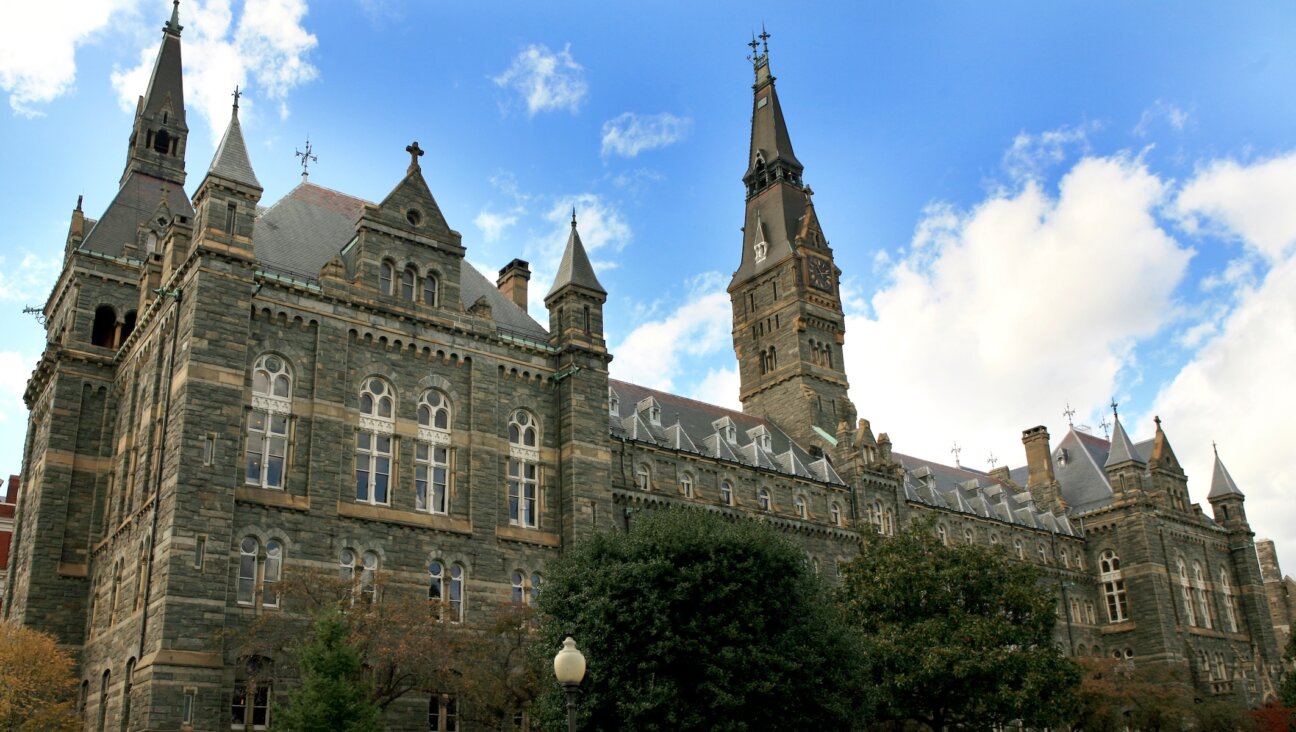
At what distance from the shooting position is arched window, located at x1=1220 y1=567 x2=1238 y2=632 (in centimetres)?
8788

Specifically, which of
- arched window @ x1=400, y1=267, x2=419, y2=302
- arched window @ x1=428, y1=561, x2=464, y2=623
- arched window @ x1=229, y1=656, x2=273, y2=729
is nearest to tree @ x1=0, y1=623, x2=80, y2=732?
arched window @ x1=229, y1=656, x2=273, y2=729

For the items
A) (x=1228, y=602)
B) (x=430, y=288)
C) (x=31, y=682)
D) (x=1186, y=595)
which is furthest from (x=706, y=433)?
(x=1228, y=602)

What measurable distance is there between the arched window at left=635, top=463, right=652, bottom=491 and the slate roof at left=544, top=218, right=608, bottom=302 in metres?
10.2

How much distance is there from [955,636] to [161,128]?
44.5 meters

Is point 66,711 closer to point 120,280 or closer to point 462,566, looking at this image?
point 462,566

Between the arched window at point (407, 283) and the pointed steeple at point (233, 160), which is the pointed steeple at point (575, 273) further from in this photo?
the pointed steeple at point (233, 160)

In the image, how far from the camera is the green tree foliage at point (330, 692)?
1227 inches

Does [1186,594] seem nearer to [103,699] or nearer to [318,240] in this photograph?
[318,240]

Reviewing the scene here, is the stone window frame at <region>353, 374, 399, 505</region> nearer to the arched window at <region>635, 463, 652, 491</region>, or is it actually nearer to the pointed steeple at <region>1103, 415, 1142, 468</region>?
the arched window at <region>635, 463, 652, 491</region>

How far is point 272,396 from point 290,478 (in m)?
3.08

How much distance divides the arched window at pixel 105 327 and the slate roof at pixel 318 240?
8.42m

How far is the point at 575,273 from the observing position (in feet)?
172

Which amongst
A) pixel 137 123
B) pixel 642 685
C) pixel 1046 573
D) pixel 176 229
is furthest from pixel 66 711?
pixel 1046 573

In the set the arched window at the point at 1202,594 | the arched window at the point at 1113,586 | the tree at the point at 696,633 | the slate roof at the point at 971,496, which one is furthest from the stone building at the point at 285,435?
the arched window at the point at 1202,594
